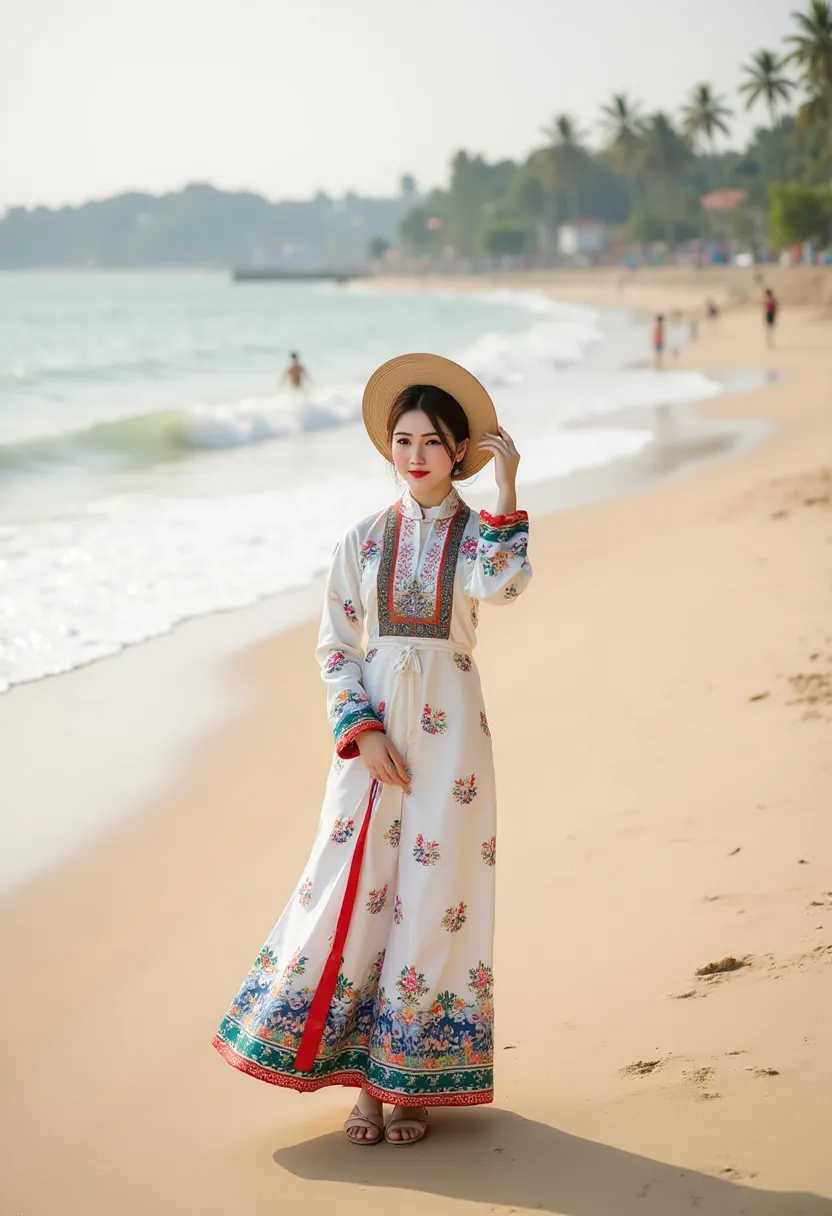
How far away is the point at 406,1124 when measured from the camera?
117 inches

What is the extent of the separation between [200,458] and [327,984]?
616 inches

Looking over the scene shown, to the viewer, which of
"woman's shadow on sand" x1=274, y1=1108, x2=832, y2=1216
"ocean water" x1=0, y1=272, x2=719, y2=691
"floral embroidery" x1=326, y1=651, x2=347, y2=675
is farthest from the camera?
"ocean water" x1=0, y1=272, x2=719, y2=691

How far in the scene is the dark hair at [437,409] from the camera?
3.01 m

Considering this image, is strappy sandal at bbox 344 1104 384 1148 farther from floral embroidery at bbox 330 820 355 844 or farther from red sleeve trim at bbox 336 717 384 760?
red sleeve trim at bbox 336 717 384 760

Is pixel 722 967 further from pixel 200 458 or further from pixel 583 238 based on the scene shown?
pixel 583 238

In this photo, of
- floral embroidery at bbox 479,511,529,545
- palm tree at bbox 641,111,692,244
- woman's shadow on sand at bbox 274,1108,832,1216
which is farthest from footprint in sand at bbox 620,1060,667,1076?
palm tree at bbox 641,111,692,244

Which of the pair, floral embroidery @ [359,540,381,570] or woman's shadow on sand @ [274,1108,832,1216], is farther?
floral embroidery @ [359,540,381,570]

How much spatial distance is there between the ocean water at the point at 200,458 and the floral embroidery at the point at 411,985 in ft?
15.1

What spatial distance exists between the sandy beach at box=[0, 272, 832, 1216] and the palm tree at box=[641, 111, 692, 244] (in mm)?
92499

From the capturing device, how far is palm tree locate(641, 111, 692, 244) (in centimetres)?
9481

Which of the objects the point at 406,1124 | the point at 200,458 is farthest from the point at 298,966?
the point at 200,458

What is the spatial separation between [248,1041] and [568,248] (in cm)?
12194

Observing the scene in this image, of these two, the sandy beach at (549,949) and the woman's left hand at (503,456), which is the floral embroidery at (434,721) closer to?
the woman's left hand at (503,456)

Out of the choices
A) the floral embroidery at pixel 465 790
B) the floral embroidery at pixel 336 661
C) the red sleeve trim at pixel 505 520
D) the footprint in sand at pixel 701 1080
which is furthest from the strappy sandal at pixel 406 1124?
the red sleeve trim at pixel 505 520
